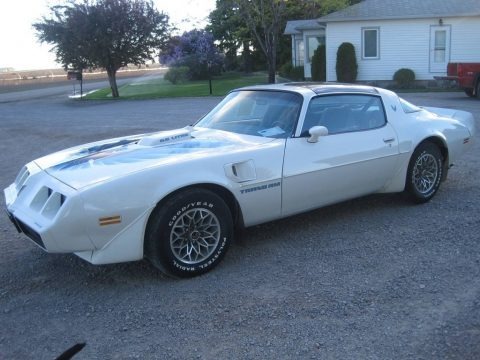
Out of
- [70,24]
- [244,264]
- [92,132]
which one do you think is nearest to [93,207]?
[244,264]

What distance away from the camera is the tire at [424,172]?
18.1 ft

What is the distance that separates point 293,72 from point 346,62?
808cm

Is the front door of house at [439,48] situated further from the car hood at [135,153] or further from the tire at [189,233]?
the tire at [189,233]

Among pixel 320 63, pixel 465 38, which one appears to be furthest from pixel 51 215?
pixel 320 63

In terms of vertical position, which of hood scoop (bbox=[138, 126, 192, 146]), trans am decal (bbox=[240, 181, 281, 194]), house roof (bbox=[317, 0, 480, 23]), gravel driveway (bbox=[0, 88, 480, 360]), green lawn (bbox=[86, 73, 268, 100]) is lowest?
green lawn (bbox=[86, 73, 268, 100])

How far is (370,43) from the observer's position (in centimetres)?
2400

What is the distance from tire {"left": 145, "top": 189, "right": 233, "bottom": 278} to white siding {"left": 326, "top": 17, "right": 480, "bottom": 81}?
70.5 ft

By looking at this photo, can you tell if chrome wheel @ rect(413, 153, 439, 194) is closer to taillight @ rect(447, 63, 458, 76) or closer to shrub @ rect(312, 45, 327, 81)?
taillight @ rect(447, 63, 458, 76)

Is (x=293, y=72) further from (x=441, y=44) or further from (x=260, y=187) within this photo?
(x=260, y=187)

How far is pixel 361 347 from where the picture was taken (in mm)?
3061

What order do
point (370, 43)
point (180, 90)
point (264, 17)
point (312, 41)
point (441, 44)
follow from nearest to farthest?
point (441, 44)
point (370, 43)
point (264, 17)
point (312, 41)
point (180, 90)

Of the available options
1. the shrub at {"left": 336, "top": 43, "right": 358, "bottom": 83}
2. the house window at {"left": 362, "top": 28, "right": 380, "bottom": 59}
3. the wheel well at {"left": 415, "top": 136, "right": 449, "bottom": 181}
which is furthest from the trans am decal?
the house window at {"left": 362, "top": 28, "right": 380, "bottom": 59}

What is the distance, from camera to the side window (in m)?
4.90

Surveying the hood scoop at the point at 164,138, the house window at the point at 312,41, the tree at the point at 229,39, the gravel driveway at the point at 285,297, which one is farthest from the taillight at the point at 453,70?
the tree at the point at 229,39
